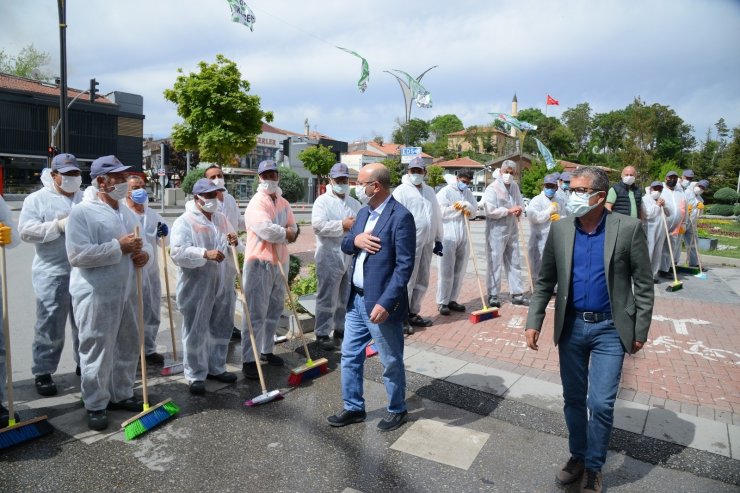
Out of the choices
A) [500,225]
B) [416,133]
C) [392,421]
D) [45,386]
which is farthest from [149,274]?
[416,133]

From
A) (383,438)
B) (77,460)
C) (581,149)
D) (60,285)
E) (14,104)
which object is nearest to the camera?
(77,460)

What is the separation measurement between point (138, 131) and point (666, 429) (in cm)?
4795

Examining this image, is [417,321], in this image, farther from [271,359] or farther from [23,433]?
[23,433]

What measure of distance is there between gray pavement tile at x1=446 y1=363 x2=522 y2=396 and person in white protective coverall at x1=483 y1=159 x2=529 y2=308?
2633mm

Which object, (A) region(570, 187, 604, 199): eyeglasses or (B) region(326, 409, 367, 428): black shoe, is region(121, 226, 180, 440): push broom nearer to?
(B) region(326, 409, 367, 428): black shoe

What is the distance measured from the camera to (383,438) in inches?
151

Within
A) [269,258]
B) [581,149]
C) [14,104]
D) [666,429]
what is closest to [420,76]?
[269,258]

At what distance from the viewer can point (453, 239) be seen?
7.18 metres

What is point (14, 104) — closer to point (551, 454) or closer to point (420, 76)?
point (420, 76)

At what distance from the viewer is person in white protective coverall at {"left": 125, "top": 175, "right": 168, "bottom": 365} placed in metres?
5.34

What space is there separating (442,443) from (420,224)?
3.30m

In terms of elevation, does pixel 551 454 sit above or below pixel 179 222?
below

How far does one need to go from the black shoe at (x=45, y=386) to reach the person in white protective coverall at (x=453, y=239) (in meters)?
4.71

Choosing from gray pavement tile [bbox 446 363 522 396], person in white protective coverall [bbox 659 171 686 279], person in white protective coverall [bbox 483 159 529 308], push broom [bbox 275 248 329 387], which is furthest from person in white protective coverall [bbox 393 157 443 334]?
person in white protective coverall [bbox 659 171 686 279]
